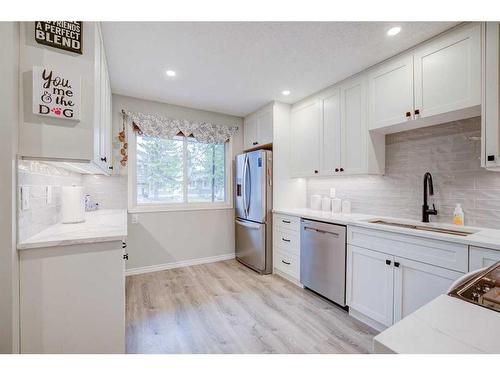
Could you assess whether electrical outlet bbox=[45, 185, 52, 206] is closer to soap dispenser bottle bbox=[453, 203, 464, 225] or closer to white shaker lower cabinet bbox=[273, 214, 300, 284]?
white shaker lower cabinet bbox=[273, 214, 300, 284]

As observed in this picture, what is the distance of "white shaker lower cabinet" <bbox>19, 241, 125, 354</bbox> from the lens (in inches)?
48.6

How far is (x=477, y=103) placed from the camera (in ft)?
5.21

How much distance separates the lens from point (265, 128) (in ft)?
11.0

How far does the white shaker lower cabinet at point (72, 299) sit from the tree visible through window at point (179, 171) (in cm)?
196

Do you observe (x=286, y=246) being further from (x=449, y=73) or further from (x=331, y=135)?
(x=449, y=73)

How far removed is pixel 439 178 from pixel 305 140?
4.85ft

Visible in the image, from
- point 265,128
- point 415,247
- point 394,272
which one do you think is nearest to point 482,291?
point 415,247

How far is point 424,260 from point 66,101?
2.50 metres

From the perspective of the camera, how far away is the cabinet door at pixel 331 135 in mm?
2621

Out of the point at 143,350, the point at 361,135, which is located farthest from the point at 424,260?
the point at 143,350

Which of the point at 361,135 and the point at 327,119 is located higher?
the point at 327,119

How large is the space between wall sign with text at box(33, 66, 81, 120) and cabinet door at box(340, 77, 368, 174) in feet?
7.75

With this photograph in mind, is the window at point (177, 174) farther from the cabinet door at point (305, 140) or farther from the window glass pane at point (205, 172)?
the cabinet door at point (305, 140)

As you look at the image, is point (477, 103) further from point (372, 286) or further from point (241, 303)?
point (241, 303)
